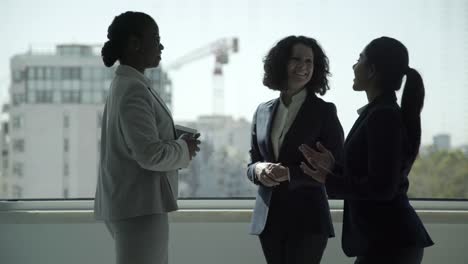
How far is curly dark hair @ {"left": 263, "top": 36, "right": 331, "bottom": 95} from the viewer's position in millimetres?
2367

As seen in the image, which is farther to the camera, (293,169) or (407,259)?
(293,169)

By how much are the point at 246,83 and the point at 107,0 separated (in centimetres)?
109

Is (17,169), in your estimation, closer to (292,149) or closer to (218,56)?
(218,56)

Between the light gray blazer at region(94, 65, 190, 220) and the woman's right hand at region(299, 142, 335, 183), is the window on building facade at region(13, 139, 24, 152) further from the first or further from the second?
the woman's right hand at region(299, 142, 335, 183)

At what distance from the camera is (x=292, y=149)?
2230 millimetres

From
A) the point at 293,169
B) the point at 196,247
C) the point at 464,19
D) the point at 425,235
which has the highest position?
the point at 464,19

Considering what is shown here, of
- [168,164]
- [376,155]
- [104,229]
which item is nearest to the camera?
[376,155]

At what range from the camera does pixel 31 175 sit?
3.99m

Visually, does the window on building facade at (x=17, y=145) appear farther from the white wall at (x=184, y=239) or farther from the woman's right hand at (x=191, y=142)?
the woman's right hand at (x=191, y=142)

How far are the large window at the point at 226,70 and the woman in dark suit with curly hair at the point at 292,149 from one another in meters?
1.18

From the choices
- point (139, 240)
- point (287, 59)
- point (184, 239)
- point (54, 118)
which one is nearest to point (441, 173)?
point (184, 239)

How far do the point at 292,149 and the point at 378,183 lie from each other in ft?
2.04

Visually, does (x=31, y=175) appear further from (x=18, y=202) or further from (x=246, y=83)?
(x=246, y=83)

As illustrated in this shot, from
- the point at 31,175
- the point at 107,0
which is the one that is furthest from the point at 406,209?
the point at 31,175
